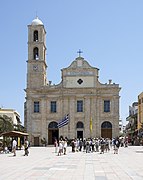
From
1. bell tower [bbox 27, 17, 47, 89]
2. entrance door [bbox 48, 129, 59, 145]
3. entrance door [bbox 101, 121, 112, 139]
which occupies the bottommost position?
entrance door [bbox 48, 129, 59, 145]

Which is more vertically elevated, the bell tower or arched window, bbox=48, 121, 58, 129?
the bell tower

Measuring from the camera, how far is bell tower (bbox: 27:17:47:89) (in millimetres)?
70750

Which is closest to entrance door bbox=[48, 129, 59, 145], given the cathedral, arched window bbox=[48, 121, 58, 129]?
the cathedral

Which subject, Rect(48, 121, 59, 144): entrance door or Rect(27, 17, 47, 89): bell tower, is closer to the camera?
Rect(48, 121, 59, 144): entrance door

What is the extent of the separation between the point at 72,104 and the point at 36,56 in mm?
10215

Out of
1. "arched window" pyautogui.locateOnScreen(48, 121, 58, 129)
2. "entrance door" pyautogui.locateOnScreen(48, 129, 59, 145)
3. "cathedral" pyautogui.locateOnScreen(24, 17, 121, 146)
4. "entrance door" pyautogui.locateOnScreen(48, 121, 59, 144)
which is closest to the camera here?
"cathedral" pyautogui.locateOnScreen(24, 17, 121, 146)

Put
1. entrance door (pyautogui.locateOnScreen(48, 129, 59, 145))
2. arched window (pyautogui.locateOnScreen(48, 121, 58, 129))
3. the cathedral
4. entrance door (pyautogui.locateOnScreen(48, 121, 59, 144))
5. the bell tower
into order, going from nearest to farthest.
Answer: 1. the cathedral
2. entrance door (pyautogui.locateOnScreen(48, 129, 59, 145))
3. entrance door (pyautogui.locateOnScreen(48, 121, 59, 144))
4. arched window (pyautogui.locateOnScreen(48, 121, 58, 129))
5. the bell tower

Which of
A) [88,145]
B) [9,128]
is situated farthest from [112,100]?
[88,145]

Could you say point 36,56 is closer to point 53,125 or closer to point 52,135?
point 53,125

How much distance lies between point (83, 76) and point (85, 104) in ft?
14.9

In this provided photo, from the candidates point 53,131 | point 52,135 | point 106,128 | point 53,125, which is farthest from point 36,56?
point 106,128

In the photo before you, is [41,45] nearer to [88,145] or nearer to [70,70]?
[70,70]

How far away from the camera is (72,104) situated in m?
69.7

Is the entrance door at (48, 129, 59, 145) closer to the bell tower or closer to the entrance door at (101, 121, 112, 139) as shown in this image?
the entrance door at (101, 121, 112, 139)
